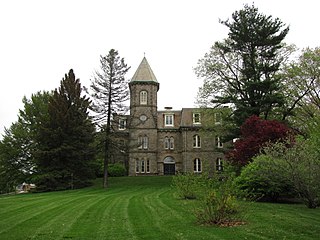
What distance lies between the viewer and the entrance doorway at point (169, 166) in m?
49.4

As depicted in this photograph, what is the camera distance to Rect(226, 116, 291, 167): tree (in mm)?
21797

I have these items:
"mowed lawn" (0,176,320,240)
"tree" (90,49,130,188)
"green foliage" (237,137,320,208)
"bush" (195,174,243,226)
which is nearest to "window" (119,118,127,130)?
"tree" (90,49,130,188)

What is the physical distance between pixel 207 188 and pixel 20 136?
3386cm

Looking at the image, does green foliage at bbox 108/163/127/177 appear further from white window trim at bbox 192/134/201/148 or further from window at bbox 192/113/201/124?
window at bbox 192/113/201/124

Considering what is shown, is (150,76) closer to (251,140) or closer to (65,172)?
(65,172)

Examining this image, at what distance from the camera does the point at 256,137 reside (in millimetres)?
22312

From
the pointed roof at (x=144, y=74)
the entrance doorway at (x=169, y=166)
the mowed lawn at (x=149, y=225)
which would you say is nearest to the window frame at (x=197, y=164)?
the entrance doorway at (x=169, y=166)

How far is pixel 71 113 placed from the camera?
124 ft

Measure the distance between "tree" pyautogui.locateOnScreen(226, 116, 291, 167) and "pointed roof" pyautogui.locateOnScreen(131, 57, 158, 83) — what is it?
27139mm

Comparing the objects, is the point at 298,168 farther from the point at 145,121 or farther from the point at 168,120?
the point at 168,120

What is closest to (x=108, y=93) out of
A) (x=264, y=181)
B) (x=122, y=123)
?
(x=122, y=123)

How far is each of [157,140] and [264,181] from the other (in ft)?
107

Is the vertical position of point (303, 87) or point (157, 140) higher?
point (303, 87)

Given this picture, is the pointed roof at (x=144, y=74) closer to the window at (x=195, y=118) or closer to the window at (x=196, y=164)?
the window at (x=195, y=118)
